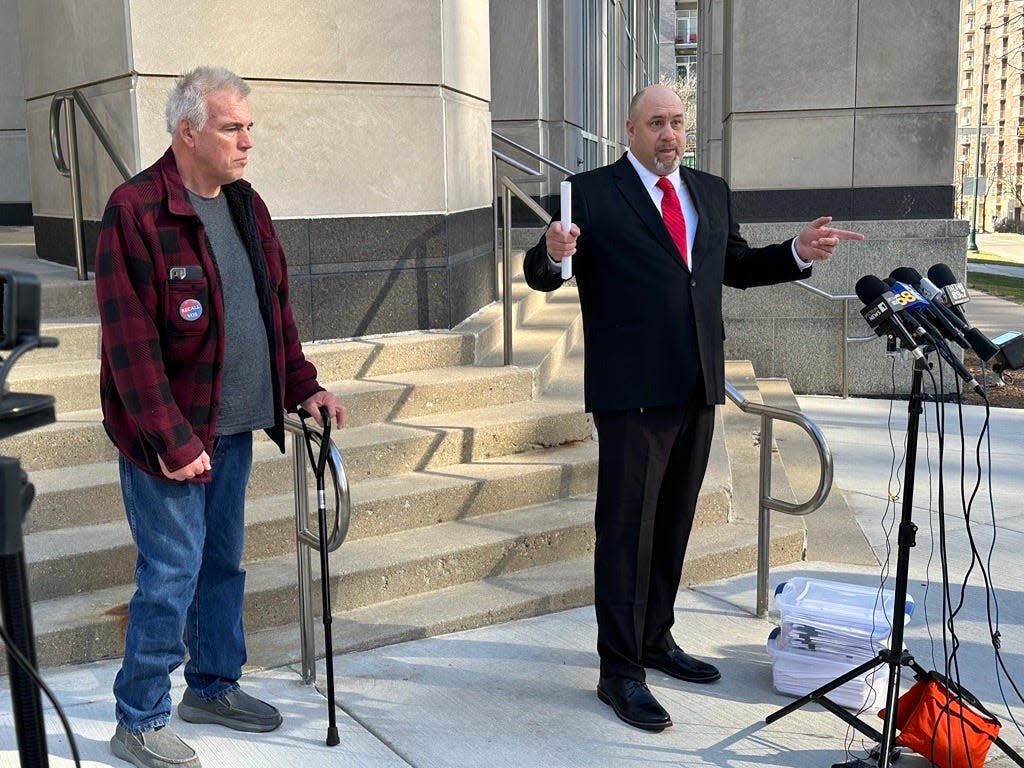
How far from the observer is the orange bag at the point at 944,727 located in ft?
11.0

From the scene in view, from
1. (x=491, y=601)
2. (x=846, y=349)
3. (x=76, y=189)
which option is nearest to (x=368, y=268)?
(x=76, y=189)

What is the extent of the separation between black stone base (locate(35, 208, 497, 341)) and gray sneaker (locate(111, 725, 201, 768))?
2.96 metres

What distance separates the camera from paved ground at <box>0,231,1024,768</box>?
3557mm

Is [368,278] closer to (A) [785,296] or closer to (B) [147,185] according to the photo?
(B) [147,185]

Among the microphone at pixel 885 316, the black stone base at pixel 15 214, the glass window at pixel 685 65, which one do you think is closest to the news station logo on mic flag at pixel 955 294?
the microphone at pixel 885 316

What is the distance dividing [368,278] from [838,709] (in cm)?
363

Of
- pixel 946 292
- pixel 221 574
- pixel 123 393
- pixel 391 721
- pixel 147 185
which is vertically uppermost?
pixel 147 185

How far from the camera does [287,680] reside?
409 centimetres

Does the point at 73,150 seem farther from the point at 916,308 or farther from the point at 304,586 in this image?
the point at 916,308

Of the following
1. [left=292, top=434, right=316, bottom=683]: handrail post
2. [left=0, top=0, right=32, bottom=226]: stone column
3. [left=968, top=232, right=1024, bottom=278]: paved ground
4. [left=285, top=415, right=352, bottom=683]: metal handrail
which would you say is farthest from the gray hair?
[left=968, top=232, right=1024, bottom=278]: paved ground

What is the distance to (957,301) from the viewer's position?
125 inches

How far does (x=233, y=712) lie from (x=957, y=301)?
8.36 feet

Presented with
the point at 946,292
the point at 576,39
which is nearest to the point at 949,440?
the point at 946,292

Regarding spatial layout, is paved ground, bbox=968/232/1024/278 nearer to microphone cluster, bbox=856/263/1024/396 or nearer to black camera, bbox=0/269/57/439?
microphone cluster, bbox=856/263/1024/396
